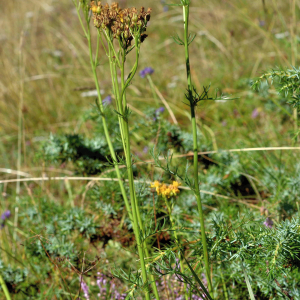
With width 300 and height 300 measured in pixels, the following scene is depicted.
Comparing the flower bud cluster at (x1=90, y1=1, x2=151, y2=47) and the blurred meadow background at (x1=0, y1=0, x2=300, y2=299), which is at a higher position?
the flower bud cluster at (x1=90, y1=1, x2=151, y2=47)

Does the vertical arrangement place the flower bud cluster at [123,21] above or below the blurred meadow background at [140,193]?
above

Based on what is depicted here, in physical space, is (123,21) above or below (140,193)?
above

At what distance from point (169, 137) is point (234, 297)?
84 centimetres

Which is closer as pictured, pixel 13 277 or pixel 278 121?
pixel 13 277

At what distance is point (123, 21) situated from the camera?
2.45 feet

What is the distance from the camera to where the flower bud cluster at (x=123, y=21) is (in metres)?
0.73

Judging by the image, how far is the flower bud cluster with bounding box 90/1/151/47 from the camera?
2.39 feet

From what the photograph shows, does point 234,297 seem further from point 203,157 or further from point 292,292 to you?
point 203,157

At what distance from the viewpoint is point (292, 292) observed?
997 millimetres

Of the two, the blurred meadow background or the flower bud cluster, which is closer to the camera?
the flower bud cluster

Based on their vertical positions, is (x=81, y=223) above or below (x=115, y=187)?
below

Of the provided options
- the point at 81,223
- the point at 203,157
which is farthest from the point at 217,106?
the point at 81,223

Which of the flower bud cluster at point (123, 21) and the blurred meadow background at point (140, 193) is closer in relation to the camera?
the flower bud cluster at point (123, 21)

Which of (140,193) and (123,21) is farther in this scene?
(140,193)
